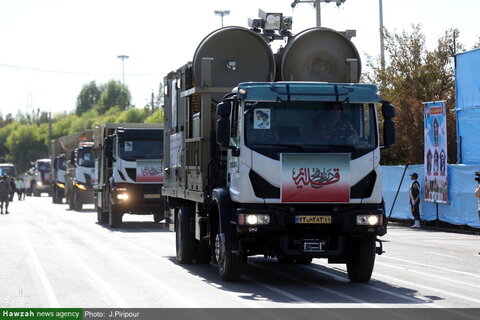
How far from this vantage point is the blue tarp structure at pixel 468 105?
33188 millimetres

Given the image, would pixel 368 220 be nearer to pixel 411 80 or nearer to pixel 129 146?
pixel 129 146

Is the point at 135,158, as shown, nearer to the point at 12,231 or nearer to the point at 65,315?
the point at 12,231

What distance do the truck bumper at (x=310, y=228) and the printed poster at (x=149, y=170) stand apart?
16.9 m

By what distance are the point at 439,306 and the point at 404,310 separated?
567 millimetres

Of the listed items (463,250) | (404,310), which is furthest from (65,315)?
(463,250)

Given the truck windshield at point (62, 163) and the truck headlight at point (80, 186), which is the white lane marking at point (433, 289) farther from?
the truck windshield at point (62, 163)

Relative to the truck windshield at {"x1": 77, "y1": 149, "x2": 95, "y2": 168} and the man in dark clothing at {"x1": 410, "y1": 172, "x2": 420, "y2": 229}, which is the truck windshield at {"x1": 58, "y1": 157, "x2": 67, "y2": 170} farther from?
the man in dark clothing at {"x1": 410, "y1": 172, "x2": 420, "y2": 229}

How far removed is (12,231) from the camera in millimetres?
30078

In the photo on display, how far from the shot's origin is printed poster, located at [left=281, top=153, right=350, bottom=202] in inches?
560

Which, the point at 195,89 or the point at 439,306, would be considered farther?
the point at 195,89

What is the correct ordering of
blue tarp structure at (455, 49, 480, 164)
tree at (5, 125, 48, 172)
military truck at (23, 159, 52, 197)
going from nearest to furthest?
1. blue tarp structure at (455, 49, 480, 164)
2. military truck at (23, 159, 52, 197)
3. tree at (5, 125, 48, 172)

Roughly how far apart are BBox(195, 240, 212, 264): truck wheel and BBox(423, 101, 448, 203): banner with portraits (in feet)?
46.9

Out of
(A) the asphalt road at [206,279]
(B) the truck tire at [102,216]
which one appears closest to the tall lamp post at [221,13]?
(B) the truck tire at [102,216]

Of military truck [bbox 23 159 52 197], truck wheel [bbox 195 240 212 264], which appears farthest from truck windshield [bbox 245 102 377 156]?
military truck [bbox 23 159 52 197]
